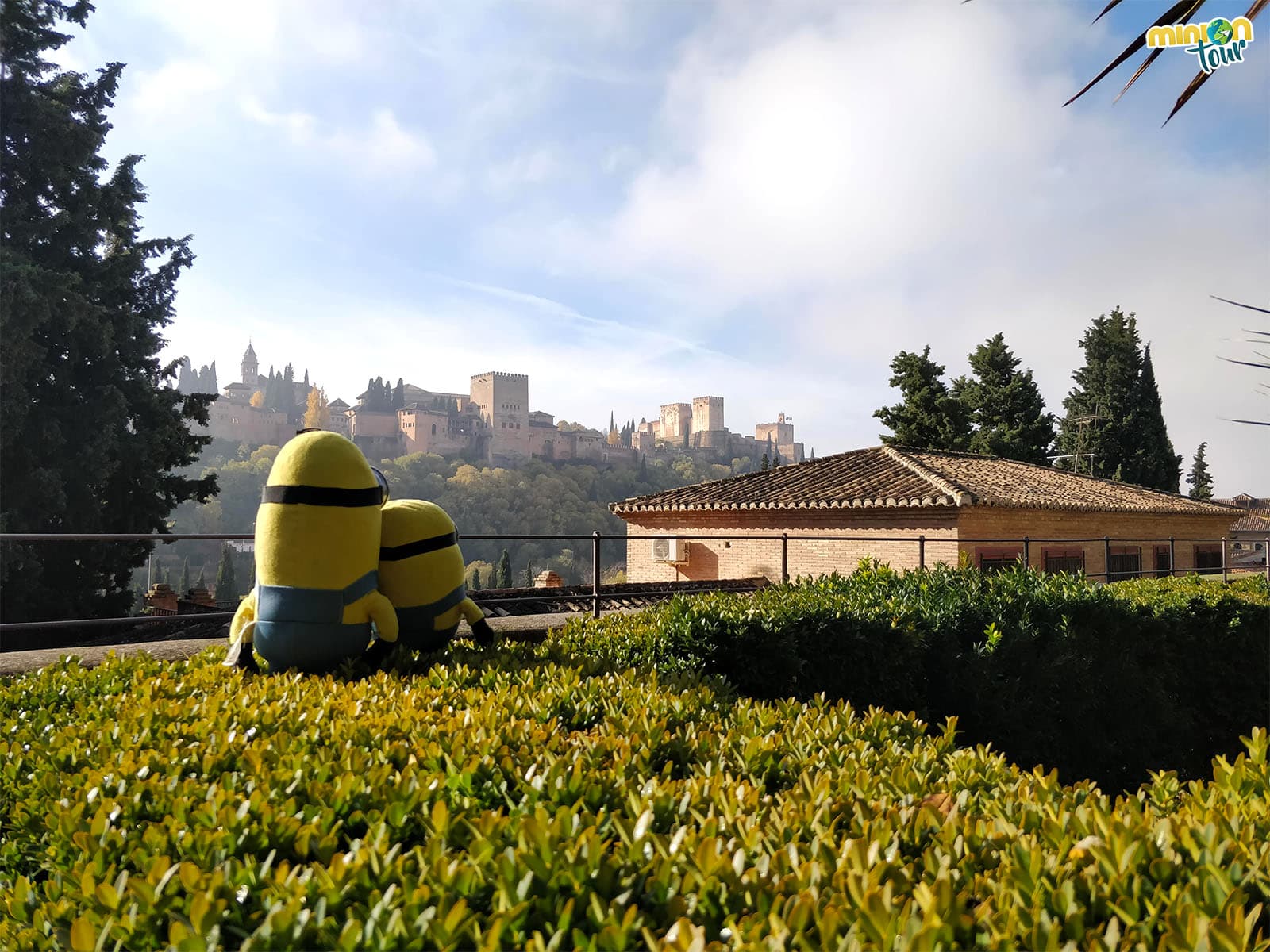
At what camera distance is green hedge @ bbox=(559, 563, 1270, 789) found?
4855mm

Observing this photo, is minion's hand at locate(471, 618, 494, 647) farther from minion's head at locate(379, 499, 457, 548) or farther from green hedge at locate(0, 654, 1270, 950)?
green hedge at locate(0, 654, 1270, 950)

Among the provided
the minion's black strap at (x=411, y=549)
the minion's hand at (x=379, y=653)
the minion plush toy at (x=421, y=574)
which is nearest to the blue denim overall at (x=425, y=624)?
the minion plush toy at (x=421, y=574)

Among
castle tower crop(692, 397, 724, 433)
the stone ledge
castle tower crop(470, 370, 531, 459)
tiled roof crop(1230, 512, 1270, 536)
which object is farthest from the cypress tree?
castle tower crop(692, 397, 724, 433)

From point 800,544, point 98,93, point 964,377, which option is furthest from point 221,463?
point 800,544

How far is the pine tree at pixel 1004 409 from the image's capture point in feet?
115

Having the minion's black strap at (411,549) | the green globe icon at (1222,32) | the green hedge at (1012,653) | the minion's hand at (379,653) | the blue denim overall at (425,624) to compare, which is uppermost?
the green globe icon at (1222,32)

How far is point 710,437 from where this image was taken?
129 m

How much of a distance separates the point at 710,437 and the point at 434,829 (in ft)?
421

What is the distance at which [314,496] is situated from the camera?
11.4 ft

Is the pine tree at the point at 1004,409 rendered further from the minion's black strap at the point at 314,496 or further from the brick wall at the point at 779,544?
the minion's black strap at the point at 314,496

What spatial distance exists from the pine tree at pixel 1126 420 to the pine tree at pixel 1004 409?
213 centimetres

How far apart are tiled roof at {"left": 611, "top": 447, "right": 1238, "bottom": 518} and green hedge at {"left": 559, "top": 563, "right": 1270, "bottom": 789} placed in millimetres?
6425

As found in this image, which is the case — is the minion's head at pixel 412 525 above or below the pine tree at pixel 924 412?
below

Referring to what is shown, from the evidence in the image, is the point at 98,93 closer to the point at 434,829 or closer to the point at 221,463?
the point at 434,829
